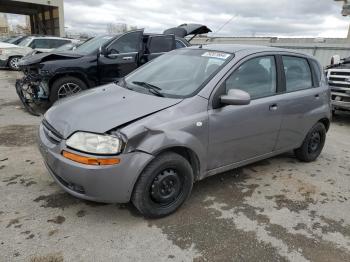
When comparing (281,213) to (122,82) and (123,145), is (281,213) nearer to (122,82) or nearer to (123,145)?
(123,145)

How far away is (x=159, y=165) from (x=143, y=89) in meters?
1.03

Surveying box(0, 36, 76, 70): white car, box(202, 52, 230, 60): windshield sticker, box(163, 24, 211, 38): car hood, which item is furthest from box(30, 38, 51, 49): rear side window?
box(202, 52, 230, 60): windshield sticker

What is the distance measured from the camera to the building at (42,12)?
2801cm

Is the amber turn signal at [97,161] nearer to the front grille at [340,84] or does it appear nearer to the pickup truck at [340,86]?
the pickup truck at [340,86]

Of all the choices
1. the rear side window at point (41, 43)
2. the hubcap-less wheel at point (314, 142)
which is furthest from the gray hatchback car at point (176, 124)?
the rear side window at point (41, 43)

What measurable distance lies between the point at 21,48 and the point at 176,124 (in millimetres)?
14127

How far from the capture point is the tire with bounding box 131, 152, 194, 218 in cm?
297

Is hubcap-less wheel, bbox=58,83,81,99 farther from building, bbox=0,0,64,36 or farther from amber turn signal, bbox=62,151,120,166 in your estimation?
building, bbox=0,0,64,36

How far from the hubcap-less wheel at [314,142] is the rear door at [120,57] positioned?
4.14m

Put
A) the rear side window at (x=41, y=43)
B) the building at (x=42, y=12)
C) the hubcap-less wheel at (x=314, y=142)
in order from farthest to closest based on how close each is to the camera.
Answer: the building at (x=42, y=12)
the rear side window at (x=41, y=43)
the hubcap-less wheel at (x=314, y=142)

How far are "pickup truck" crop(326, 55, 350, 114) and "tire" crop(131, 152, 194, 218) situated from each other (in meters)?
5.98

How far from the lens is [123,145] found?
2791mm

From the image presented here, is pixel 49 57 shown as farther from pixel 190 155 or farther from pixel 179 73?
pixel 190 155

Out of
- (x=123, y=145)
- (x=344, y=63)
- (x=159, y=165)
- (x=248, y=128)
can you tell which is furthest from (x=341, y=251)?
(x=344, y=63)
